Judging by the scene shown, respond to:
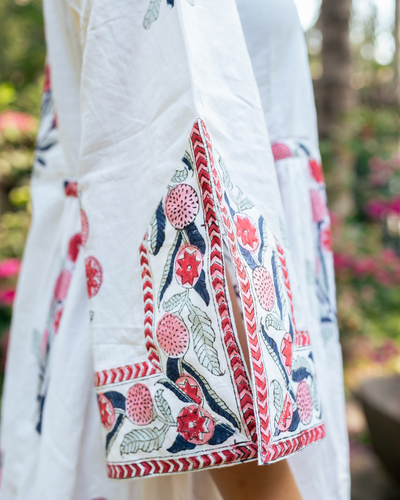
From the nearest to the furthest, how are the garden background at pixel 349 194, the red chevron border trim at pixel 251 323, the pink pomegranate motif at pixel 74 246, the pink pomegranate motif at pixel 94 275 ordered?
the red chevron border trim at pixel 251 323
the pink pomegranate motif at pixel 94 275
the pink pomegranate motif at pixel 74 246
the garden background at pixel 349 194

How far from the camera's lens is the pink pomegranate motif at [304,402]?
0.42m

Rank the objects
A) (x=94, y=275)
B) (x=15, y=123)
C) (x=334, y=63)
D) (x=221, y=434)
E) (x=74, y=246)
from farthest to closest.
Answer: (x=334, y=63) < (x=15, y=123) < (x=74, y=246) < (x=94, y=275) < (x=221, y=434)

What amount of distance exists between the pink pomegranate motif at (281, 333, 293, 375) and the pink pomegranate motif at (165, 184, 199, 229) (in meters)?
0.14

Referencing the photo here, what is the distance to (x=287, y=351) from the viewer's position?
16.3 inches

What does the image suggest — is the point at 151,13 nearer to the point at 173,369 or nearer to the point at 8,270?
the point at 173,369

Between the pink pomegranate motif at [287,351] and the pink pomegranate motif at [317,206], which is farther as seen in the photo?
the pink pomegranate motif at [317,206]

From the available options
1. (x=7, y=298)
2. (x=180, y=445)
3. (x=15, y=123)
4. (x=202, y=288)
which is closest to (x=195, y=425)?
(x=180, y=445)

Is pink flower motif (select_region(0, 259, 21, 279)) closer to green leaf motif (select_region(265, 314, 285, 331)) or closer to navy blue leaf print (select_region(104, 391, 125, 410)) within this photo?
navy blue leaf print (select_region(104, 391, 125, 410))

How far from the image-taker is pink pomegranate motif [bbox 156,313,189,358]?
0.40m

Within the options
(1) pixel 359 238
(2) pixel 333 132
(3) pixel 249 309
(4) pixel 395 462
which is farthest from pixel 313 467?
(2) pixel 333 132

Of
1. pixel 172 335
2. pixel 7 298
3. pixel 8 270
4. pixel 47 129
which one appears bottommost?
pixel 172 335

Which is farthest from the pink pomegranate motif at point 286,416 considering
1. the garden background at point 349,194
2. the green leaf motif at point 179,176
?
the garden background at point 349,194

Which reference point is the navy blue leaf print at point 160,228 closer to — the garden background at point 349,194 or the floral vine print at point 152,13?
the floral vine print at point 152,13

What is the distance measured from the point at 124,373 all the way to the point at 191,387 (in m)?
0.08
